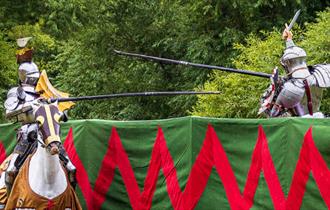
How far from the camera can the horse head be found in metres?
8.22

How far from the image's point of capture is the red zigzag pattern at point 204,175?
325 inches

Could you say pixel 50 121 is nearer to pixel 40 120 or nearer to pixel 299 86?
pixel 40 120

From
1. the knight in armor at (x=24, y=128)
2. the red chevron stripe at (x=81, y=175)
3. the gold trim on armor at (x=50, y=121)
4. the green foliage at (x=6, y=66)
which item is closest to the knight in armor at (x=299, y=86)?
the red chevron stripe at (x=81, y=175)

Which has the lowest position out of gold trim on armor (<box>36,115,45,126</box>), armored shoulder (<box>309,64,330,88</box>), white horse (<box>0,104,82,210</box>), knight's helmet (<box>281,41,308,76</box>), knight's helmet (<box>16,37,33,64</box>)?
white horse (<box>0,104,82,210</box>)

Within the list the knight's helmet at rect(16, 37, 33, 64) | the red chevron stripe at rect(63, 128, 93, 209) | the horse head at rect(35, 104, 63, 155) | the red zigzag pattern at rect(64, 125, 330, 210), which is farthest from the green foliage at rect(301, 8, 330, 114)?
the horse head at rect(35, 104, 63, 155)

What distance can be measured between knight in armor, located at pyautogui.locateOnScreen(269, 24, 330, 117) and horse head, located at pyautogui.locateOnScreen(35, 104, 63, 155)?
2845 mm

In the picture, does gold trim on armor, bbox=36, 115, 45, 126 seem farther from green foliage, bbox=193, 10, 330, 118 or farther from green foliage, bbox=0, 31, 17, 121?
green foliage, bbox=0, 31, 17, 121

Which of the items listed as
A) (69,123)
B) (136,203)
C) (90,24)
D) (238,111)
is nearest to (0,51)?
(90,24)

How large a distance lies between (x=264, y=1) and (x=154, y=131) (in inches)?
379

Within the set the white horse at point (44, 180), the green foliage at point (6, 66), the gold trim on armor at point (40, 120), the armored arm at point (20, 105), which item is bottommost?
the green foliage at point (6, 66)

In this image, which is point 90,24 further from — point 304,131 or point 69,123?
point 304,131

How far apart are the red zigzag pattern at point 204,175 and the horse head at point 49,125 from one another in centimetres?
170

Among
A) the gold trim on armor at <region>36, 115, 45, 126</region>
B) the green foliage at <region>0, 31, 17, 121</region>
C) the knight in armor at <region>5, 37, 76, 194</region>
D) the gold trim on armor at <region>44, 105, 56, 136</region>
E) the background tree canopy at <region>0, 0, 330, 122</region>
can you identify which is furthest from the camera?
the green foliage at <region>0, 31, 17, 121</region>

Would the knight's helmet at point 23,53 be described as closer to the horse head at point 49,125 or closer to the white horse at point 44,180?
the white horse at point 44,180
